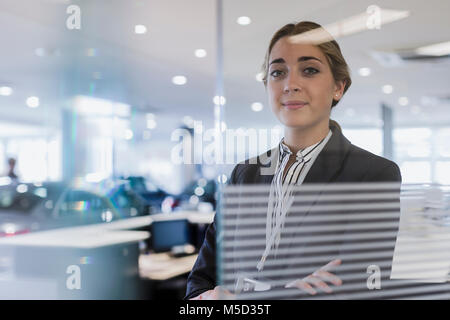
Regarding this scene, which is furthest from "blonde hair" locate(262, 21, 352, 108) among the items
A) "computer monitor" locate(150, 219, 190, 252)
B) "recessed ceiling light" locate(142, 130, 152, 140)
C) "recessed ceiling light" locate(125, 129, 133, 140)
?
"recessed ceiling light" locate(142, 130, 152, 140)

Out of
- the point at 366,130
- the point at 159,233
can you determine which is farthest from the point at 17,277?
the point at 366,130

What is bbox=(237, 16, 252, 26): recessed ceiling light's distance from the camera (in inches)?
57.9

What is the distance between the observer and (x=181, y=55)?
3.14 m

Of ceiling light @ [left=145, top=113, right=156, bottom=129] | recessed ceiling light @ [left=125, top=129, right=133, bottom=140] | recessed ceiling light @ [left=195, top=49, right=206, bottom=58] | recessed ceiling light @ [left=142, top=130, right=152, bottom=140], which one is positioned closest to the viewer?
recessed ceiling light @ [left=195, top=49, right=206, bottom=58]

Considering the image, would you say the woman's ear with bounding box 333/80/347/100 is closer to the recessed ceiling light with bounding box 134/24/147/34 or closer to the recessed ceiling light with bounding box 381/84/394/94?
the recessed ceiling light with bounding box 381/84/394/94

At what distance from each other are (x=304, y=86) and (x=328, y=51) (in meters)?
0.15

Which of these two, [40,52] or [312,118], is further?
[40,52]

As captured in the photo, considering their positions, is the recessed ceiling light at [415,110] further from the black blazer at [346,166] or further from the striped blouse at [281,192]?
the striped blouse at [281,192]

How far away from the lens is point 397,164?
1.38 meters

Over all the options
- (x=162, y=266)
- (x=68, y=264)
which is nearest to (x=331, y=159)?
(x=68, y=264)

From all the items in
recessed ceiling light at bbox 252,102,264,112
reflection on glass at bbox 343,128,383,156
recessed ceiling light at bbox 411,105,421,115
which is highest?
recessed ceiling light at bbox 252,102,264,112

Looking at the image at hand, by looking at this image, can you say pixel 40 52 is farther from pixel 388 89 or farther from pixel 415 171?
pixel 415 171

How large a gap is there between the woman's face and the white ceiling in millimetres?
52

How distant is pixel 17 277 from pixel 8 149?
0.74 metres
